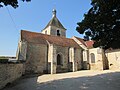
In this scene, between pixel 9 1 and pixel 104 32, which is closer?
pixel 9 1

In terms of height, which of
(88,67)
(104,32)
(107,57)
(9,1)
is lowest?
(88,67)

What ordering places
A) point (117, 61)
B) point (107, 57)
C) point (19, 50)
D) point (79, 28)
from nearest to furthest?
point (79, 28) < point (19, 50) < point (117, 61) < point (107, 57)

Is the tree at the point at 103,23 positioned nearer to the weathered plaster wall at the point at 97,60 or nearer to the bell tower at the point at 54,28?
the weathered plaster wall at the point at 97,60

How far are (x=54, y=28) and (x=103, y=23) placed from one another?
89.5 ft

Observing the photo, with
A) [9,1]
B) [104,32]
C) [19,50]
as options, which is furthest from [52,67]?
[9,1]

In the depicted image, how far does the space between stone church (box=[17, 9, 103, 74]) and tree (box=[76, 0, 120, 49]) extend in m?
14.0

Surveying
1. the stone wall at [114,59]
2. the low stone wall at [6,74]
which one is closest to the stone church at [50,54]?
the stone wall at [114,59]

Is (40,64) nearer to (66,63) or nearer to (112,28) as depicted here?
(66,63)

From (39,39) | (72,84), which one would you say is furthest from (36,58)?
(72,84)

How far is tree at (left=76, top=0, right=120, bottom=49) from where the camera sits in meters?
9.71

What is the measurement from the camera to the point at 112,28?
11.1 metres

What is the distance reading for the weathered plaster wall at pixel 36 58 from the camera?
79.0ft

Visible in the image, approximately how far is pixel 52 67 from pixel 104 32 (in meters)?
14.8

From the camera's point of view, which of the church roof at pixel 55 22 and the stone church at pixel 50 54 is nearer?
the stone church at pixel 50 54
